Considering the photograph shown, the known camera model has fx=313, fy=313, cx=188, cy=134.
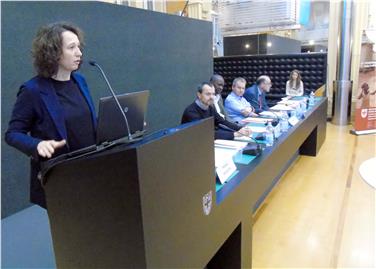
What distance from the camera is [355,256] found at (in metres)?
1.98

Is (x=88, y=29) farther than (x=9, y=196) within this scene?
Yes

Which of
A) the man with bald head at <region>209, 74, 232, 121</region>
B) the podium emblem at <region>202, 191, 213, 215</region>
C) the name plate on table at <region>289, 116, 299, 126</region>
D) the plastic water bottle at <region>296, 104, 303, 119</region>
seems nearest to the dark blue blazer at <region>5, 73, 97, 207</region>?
the podium emblem at <region>202, 191, 213, 215</region>

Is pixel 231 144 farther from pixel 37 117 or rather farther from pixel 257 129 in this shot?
pixel 37 117

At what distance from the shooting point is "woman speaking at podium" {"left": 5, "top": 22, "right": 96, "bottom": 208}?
120 centimetres

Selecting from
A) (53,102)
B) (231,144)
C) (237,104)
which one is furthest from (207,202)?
(237,104)

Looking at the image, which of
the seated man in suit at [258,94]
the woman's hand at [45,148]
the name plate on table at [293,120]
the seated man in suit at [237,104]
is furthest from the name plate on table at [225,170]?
the seated man in suit at [258,94]

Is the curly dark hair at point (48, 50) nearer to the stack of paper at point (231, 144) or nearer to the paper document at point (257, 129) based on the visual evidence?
the stack of paper at point (231, 144)

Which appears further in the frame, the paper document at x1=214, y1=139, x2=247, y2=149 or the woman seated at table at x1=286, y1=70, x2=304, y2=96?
the woman seated at table at x1=286, y1=70, x2=304, y2=96

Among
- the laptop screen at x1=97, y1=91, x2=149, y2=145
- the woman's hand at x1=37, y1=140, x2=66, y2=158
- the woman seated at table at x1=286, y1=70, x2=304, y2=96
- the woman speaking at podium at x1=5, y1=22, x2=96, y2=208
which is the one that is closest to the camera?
the woman's hand at x1=37, y1=140, x2=66, y2=158

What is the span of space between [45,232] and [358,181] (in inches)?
117

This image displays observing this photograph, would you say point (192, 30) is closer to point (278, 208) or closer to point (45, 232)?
point (278, 208)

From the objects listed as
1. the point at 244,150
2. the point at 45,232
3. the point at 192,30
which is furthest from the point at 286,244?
the point at 192,30

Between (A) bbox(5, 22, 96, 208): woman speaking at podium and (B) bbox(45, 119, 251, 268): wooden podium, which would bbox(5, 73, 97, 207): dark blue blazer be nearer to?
(A) bbox(5, 22, 96, 208): woman speaking at podium

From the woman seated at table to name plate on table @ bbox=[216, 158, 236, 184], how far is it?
4.08 m
